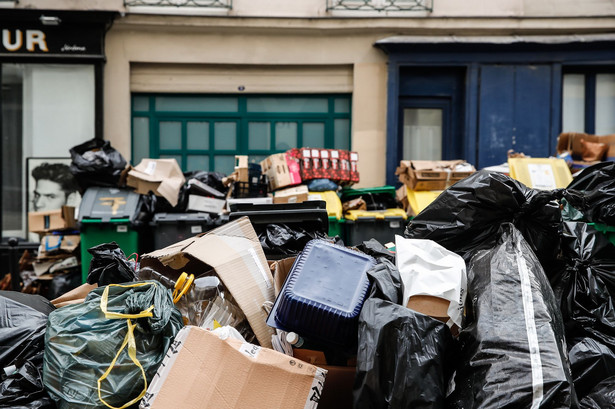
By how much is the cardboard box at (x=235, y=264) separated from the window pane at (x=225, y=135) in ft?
18.3

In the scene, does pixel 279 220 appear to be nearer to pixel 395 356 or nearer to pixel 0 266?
pixel 395 356

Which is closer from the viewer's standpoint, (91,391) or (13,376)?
(91,391)

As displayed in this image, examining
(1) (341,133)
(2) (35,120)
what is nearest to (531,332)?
(1) (341,133)

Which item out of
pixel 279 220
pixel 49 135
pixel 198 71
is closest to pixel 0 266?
pixel 49 135

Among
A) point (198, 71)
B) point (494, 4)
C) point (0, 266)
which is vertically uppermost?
point (494, 4)

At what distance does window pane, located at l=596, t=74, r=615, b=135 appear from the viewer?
9.45 meters

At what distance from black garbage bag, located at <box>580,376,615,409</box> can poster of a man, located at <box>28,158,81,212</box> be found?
7619mm

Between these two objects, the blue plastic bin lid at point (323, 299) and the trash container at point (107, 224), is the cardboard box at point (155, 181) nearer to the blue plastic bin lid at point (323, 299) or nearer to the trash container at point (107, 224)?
the trash container at point (107, 224)

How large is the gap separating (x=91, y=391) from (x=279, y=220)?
2018 mm

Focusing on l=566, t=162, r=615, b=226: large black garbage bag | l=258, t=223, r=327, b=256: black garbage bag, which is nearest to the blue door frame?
l=258, t=223, r=327, b=256: black garbage bag

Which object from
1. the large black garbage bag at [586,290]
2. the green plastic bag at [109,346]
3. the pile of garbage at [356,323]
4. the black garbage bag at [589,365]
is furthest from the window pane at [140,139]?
the black garbage bag at [589,365]

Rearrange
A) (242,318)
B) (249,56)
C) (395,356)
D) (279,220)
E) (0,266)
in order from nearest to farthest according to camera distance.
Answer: (395,356), (242,318), (279,220), (0,266), (249,56)

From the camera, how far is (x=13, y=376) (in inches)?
118

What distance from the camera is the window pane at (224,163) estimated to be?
365 inches
